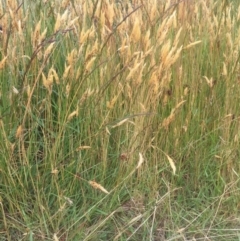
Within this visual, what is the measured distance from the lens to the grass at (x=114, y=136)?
5.77ft

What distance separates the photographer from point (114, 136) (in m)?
2.00

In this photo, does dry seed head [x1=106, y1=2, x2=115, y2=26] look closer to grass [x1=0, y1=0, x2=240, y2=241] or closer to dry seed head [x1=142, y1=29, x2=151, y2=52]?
grass [x1=0, y1=0, x2=240, y2=241]

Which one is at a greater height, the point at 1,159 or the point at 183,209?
the point at 1,159

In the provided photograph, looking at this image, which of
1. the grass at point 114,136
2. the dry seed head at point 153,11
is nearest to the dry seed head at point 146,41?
the grass at point 114,136

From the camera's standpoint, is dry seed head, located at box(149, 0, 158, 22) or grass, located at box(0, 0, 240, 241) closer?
grass, located at box(0, 0, 240, 241)

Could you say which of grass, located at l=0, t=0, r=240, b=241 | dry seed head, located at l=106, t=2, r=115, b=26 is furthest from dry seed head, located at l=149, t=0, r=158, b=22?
dry seed head, located at l=106, t=2, r=115, b=26

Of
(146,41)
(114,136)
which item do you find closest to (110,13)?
(146,41)

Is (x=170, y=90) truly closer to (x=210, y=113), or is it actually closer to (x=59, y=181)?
(x=210, y=113)

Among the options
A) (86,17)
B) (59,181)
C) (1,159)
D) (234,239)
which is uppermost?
(86,17)

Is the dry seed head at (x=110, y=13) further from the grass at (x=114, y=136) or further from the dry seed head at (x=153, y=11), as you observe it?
the dry seed head at (x=153, y=11)

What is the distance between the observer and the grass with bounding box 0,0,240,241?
1.76 meters

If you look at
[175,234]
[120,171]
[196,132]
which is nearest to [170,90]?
[196,132]

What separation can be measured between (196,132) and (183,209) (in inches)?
13.1

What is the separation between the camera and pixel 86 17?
2145 mm
